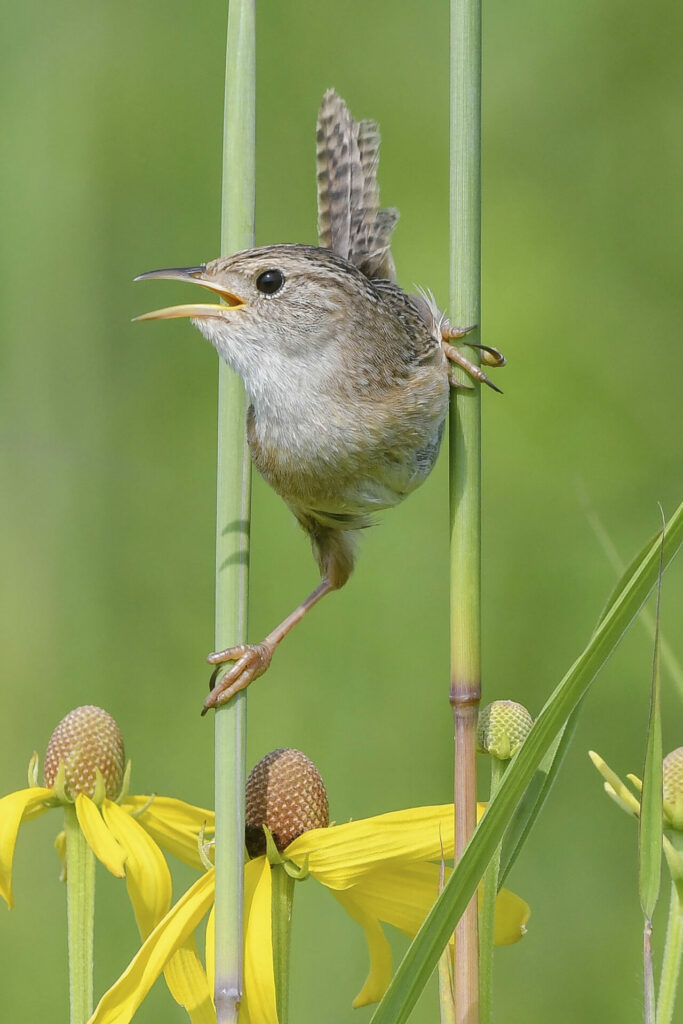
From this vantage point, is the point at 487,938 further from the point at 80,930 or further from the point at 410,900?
the point at 80,930

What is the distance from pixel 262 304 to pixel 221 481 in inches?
27.7

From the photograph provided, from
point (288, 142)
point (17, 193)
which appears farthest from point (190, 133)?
point (17, 193)

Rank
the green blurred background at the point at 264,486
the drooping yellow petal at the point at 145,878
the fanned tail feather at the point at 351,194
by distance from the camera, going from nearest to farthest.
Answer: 1. the drooping yellow petal at the point at 145,878
2. the fanned tail feather at the point at 351,194
3. the green blurred background at the point at 264,486

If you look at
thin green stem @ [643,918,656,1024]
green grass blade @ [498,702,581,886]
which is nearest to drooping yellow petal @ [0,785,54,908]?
green grass blade @ [498,702,581,886]

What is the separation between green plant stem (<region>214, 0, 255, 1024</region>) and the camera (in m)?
1.17

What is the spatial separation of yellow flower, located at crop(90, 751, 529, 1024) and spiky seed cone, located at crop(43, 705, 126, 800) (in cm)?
24

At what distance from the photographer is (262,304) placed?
193cm

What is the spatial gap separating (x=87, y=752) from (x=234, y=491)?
0.49 meters

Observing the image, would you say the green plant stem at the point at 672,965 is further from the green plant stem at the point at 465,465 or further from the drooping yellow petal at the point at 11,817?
the drooping yellow petal at the point at 11,817

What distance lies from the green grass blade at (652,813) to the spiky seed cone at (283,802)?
52 centimetres

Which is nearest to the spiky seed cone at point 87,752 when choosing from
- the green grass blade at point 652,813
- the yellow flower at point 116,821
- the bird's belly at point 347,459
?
the yellow flower at point 116,821

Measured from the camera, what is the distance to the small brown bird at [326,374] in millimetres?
1866

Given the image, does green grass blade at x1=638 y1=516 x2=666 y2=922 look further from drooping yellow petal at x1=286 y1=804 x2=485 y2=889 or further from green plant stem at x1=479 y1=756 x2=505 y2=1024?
drooping yellow petal at x1=286 y1=804 x2=485 y2=889

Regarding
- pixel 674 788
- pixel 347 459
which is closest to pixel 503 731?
pixel 674 788
